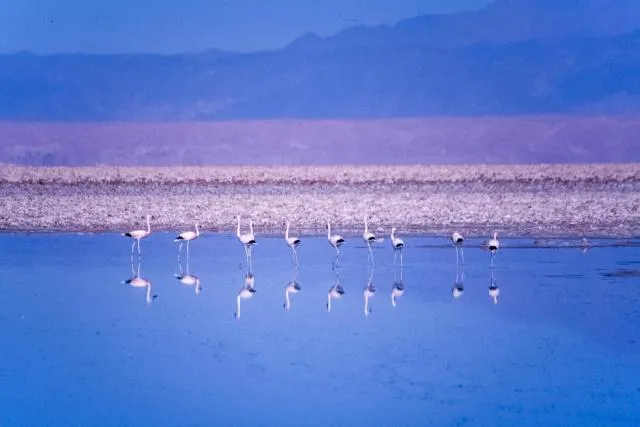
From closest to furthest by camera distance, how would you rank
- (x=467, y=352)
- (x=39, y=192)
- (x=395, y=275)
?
1. (x=467, y=352)
2. (x=395, y=275)
3. (x=39, y=192)

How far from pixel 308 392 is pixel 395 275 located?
648cm

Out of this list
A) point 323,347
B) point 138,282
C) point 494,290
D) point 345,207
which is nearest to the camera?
point 323,347

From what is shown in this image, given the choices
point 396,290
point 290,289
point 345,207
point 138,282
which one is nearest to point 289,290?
point 290,289

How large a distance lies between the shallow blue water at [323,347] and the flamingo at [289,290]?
0.40ft

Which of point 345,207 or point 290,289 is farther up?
point 345,207

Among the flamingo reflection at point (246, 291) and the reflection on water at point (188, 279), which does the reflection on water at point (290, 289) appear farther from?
the reflection on water at point (188, 279)

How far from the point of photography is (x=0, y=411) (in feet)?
25.6

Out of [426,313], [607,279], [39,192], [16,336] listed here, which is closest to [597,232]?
[607,279]

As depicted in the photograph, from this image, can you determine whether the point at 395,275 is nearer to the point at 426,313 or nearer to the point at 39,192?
the point at 426,313

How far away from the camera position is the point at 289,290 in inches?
522

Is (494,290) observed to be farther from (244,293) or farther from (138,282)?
(138,282)

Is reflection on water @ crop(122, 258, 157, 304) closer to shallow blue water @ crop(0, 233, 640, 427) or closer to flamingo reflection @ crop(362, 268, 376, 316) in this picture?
shallow blue water @ crop(0, 233, 640, 427)

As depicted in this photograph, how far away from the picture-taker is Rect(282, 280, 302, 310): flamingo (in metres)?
12.2

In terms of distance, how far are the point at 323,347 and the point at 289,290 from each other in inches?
135
